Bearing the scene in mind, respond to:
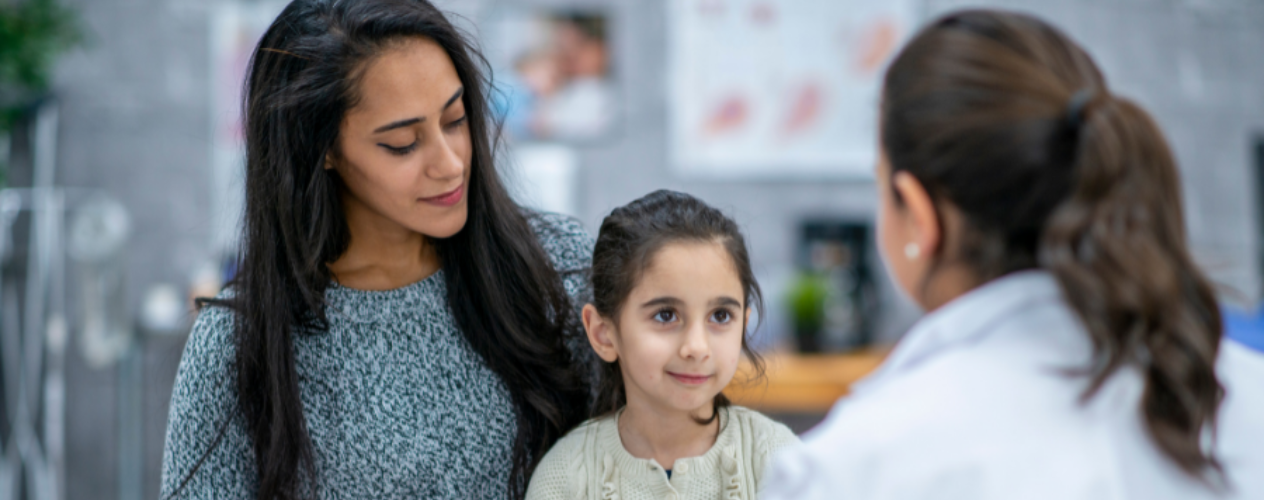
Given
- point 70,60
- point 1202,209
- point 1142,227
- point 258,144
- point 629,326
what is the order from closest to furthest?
point 1142,227, point 629,326, point 258,144, point 70,60, point 1202,209

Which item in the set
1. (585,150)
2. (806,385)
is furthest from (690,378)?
(585,150)

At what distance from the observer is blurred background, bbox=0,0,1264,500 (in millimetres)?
2883

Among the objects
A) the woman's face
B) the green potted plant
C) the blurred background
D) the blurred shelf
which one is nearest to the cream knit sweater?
the woman's face

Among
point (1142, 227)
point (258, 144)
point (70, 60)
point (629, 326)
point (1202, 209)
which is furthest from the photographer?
point (1202, 209)

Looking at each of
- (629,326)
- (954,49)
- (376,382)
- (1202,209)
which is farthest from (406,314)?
(1202,209)

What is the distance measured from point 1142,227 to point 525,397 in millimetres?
818

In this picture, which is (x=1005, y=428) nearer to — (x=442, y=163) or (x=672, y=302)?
(x=672, y=302)

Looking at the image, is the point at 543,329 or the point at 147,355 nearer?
the point at 543,329

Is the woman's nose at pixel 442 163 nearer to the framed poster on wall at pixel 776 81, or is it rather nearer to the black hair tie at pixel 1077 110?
the black hair tie at pixel 1077 110

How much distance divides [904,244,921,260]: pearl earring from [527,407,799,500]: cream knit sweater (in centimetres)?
44

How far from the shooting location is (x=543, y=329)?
1.31 m

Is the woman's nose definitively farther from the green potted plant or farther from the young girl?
the green potted plant

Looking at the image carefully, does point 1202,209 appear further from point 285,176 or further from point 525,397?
point 285,176

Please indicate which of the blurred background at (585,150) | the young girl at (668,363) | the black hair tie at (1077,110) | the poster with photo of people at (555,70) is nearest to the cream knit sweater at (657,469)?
the young girl at (668,363)
